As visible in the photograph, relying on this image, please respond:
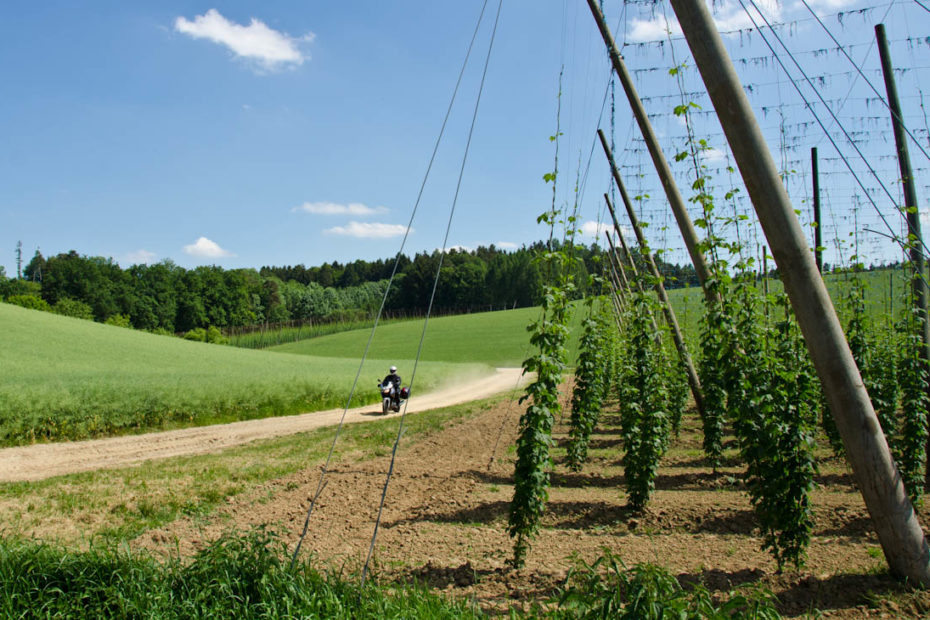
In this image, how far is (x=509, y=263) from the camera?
279ft

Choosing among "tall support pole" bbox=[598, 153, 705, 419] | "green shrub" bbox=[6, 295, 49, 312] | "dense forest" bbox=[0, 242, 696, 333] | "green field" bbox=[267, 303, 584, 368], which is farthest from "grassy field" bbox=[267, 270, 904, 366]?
"green shrub" bbox=[6, 295, 49, 312]

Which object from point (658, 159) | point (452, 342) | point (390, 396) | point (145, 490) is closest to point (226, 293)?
point (452, 342)

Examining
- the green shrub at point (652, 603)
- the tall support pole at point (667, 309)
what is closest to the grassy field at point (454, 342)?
the tall support pole at point (667, 309)

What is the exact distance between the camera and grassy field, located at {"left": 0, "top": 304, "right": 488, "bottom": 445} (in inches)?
551

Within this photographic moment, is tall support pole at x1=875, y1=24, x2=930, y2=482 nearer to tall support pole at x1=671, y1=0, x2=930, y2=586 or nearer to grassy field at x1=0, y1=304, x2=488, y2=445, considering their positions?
tall support pole at x1=671, y1=0, x2=930, y2=586

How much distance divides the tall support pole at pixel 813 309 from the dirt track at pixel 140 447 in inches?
304

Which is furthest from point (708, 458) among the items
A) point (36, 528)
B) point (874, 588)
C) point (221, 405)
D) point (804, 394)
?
point (221, 405)

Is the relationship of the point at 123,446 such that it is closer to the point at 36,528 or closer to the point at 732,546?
the point at 36,528

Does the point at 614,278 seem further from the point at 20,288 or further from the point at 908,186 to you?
the point at 20,288

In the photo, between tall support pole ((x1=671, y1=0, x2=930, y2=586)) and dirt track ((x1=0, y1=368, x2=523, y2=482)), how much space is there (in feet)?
25.3

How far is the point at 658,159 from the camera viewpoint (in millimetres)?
6832

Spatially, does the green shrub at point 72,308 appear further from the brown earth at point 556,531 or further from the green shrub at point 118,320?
the brown earth at point 556,531

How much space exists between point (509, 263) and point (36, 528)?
80213 millimetres

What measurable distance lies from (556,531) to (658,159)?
451 centimetres
